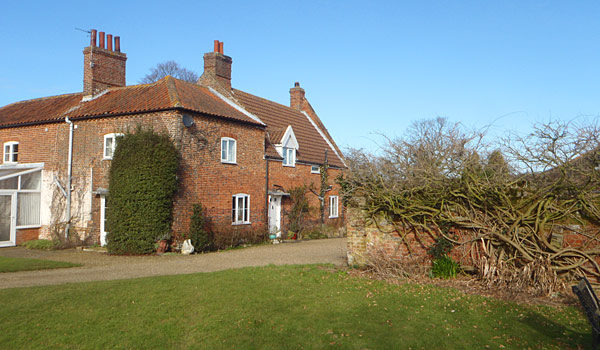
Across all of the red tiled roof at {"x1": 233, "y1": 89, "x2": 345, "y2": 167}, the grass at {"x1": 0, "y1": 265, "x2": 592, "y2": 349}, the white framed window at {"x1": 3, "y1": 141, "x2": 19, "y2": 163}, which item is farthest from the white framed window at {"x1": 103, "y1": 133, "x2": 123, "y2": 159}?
the grass at {"x1": 0, "y1": 265, "x2": 592, "y2": 349}

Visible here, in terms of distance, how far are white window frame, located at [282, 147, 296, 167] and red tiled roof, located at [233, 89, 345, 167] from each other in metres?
0.61

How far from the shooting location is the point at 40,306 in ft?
28.9

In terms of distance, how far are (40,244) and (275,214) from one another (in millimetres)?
10238

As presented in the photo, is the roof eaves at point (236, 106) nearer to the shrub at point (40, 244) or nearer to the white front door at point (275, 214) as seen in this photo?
the white front door at point (275, 214)

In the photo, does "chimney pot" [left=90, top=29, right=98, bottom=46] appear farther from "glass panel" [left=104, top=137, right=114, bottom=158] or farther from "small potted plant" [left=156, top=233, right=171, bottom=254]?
"small potted plant" [left=156, top=233, right=171, bottom=254]

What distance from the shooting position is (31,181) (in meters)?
20.7

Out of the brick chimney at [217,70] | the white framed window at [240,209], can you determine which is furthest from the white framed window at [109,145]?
the brick chimney at [217,70]

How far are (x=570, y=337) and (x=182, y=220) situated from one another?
45.1ft

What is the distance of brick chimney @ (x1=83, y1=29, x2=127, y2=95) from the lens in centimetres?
2178

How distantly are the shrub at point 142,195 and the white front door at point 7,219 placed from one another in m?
5.43

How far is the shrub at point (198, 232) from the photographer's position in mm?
17734

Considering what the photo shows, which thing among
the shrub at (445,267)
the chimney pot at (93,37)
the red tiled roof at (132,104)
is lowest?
the shrub at (445,267)

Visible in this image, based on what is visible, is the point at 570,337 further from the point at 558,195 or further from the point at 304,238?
the point at 304,238

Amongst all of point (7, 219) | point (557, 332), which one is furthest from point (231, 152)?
point (557, 332)
